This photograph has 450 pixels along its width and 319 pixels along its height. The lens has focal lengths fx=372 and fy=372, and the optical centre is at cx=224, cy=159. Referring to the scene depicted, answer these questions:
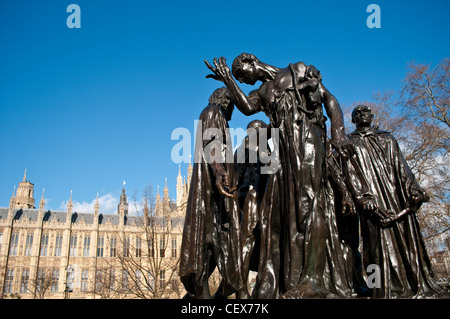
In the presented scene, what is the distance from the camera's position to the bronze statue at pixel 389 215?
4.04 metres

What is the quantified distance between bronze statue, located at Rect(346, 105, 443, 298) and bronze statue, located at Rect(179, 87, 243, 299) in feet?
4.97

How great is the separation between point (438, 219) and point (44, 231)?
54.4 m

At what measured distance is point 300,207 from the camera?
13.2 feet

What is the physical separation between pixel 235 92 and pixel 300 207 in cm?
157

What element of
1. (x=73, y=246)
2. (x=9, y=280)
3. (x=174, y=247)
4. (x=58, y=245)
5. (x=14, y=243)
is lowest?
(x=9, y=280)

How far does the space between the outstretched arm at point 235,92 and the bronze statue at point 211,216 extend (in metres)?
0.40

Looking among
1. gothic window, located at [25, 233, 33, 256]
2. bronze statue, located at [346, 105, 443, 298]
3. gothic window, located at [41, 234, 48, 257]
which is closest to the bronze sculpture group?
bronze statue, located at [346, 105, 443, 298]

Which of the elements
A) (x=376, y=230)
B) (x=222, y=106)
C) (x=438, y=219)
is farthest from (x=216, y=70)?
(x=438, y=219)

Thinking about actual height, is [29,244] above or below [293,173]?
above

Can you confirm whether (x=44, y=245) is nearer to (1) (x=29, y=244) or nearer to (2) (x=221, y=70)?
(1) (x=29, y=244)

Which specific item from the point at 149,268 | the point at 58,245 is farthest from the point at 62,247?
the point at 149,268

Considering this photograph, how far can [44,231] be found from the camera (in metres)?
56.6

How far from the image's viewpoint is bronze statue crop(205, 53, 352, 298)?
3.85 metres

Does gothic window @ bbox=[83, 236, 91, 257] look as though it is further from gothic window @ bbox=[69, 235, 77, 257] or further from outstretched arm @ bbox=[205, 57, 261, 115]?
outstretched arm @ bbox=[205, 57, 261, 115]
